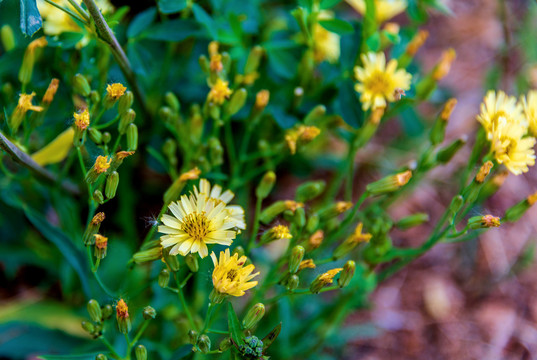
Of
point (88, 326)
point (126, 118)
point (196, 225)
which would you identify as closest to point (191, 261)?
point (196, 225)

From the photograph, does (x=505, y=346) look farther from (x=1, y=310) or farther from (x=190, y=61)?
(x=1, y=310)

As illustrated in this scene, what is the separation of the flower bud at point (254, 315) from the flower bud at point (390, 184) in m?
0.52

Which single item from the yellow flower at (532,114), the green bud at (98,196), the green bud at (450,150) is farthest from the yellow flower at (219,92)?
Answer: the yellow flower at (532,114)

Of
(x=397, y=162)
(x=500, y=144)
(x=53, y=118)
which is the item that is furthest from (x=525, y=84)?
(x=53, y=118)

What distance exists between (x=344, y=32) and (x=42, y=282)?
1.58m

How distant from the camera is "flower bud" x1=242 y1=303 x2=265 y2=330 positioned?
4.08 feet

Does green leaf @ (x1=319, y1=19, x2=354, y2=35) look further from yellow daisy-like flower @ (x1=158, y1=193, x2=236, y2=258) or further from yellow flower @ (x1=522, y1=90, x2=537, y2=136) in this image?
yellow daisy-like flower @ (x1=158, y1=193, x2=236, y2=258)

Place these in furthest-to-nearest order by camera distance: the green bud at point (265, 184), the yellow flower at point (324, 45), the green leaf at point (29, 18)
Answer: the yellow flower at point (324, 45) → the green bud at point (265, 184) → the green leaf at point (29, 18)

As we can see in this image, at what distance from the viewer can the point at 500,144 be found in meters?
1.44

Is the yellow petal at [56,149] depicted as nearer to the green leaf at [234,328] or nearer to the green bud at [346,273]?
the green leaf at [234,328]

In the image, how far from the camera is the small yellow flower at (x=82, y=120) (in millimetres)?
1326

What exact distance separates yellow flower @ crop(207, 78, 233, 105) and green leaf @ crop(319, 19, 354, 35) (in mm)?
379

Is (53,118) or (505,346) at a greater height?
(53,118)

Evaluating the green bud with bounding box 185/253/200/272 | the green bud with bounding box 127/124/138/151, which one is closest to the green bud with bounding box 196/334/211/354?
the green bud with bounding box 185/253/200/272
